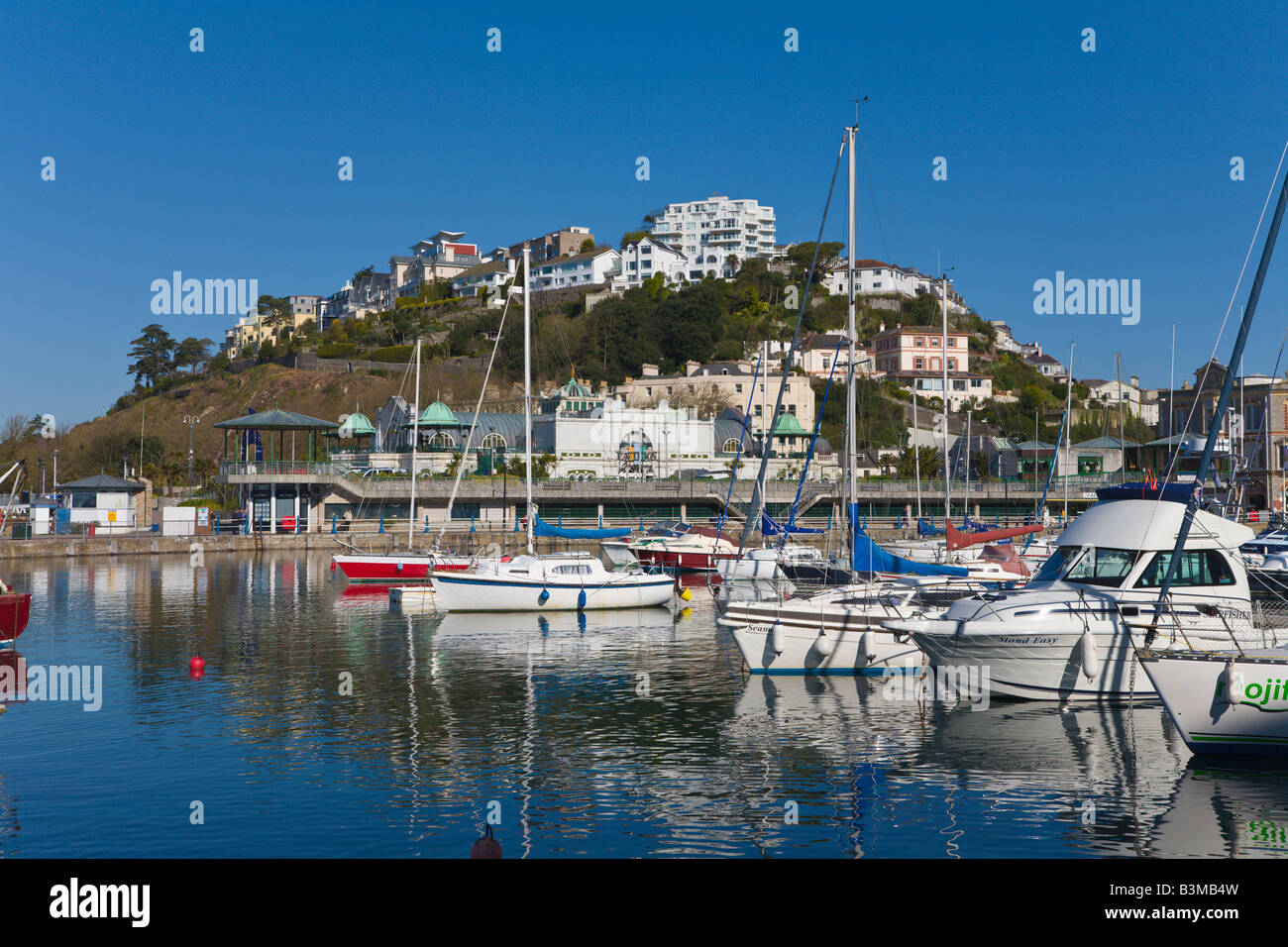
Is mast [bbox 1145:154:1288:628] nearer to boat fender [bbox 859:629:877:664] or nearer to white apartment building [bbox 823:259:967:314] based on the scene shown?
boat fender [bbox 859:629:877:664]

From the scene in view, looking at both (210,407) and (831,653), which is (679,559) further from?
(210,407)

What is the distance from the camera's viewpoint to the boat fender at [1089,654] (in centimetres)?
2273

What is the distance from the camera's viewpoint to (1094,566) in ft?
82.2

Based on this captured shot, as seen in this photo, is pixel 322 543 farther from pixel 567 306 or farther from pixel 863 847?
pixel 567 306

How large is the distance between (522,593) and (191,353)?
157 m

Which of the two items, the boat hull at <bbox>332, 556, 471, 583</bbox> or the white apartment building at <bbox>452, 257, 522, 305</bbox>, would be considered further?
the white apartment building at <bbox>452, 257, 522, 305</bbox>

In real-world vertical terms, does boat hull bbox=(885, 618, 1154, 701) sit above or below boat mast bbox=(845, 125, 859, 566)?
below

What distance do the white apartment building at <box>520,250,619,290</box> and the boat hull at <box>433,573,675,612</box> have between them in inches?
5650

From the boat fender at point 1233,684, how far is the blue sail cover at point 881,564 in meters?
12.1

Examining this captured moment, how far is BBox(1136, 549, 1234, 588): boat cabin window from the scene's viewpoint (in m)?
24.1

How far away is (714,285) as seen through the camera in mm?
157875

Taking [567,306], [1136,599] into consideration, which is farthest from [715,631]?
[567,306]

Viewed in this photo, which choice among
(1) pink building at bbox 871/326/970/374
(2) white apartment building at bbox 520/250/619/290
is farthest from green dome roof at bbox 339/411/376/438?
(2) white apartment building at bbox 520/250/619/290
